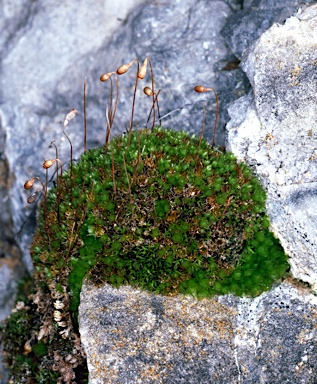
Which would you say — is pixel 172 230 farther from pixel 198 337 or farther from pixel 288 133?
pixel 288 133

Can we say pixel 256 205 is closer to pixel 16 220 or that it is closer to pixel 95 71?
pixel 95 71

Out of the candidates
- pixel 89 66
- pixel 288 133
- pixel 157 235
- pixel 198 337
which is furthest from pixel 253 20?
pixel 198 337

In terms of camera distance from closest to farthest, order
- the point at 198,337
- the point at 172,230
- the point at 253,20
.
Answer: the point at 198,337
the point at 172,230
the point at 253,20

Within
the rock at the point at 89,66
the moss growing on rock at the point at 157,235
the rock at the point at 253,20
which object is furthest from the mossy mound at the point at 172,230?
the rock at the point at 253,20

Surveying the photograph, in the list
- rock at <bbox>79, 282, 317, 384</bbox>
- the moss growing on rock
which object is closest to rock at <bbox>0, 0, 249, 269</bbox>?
the moss growing on rock

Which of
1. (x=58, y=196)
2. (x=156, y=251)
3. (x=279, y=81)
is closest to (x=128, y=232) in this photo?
(x=156, y=251)

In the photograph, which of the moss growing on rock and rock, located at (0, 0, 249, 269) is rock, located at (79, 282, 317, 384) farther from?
rock, located at (0, 0, 249, 269)

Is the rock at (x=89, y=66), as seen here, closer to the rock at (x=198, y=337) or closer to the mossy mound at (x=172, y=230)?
the mossy mound at (x=172, y=230)
